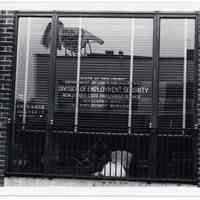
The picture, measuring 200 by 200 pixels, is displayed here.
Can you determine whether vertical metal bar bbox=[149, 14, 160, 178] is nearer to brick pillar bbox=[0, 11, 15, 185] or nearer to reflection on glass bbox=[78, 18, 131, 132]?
reflection on glass bbox=[78, 18, 131, 132]

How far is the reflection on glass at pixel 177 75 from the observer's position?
6.98 m

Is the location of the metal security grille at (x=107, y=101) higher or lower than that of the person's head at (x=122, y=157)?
higher

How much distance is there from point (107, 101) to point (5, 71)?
1.83 meters

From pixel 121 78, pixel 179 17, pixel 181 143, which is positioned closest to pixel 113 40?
pixel 121 78

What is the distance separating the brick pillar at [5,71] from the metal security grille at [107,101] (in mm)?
150

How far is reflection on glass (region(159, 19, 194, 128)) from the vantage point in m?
6.98

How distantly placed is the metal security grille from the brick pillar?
5.9 inches

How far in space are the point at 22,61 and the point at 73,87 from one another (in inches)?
39.6

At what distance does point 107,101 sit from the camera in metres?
7.11

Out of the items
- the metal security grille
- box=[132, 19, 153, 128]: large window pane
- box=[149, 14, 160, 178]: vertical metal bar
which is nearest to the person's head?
the metal security grille

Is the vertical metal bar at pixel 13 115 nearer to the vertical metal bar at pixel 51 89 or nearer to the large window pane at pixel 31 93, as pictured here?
the large window pane at pixel 31 93

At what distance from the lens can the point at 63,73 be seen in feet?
23.7

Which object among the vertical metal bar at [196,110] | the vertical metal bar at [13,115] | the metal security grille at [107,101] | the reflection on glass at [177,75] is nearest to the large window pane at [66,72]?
the metal security grille at [107,101]
